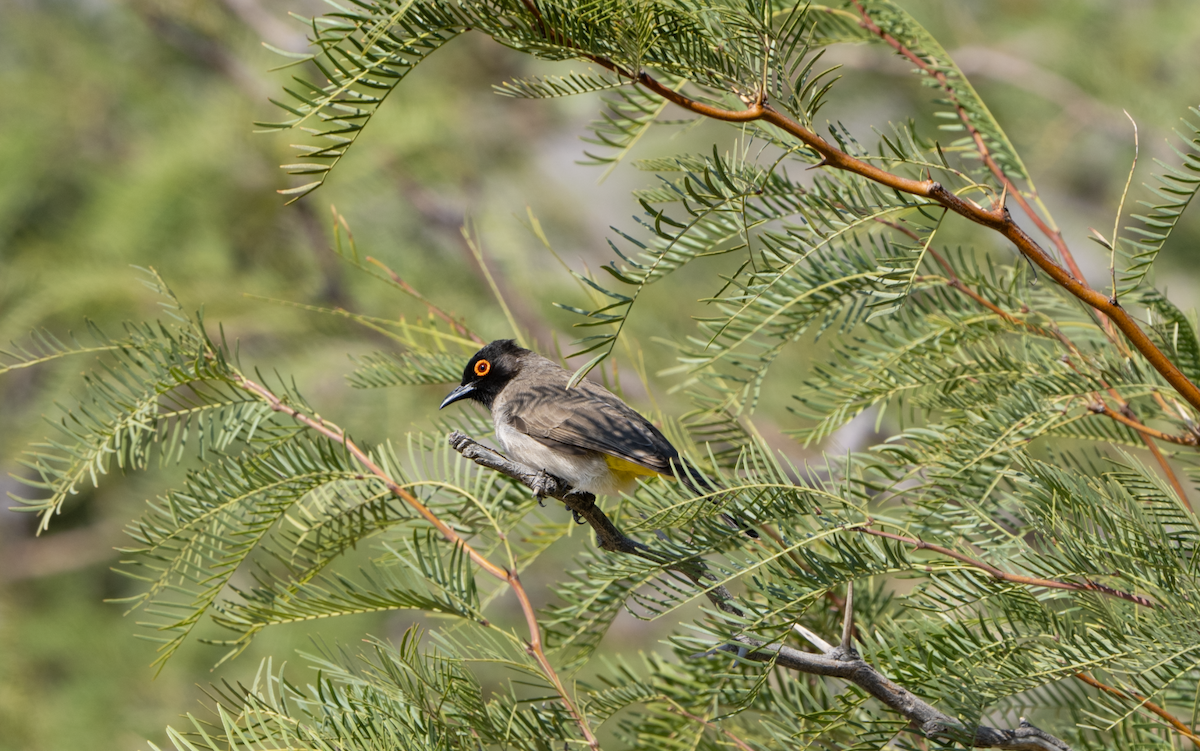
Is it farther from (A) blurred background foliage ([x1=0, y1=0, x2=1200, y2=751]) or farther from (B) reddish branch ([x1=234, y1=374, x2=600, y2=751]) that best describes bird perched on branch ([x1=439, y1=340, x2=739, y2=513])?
(B) reddish branch ([x1=234, y1=374, x2=600, y2=751])

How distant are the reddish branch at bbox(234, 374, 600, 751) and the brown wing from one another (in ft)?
3.58

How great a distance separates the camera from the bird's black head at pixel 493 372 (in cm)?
329

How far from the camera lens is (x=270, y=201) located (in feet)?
16.5

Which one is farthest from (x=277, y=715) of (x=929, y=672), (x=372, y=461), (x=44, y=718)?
(x=44, y=718)

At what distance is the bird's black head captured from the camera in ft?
10.8

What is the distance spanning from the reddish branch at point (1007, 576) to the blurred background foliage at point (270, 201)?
276 centimetres

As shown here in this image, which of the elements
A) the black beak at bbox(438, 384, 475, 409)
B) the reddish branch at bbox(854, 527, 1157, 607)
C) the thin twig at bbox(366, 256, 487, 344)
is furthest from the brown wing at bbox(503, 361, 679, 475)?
the reddish branch at bbox(854, 527, 1157, 607)

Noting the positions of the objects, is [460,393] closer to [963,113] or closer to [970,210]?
[963,113]

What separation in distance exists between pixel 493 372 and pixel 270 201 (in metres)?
2.19

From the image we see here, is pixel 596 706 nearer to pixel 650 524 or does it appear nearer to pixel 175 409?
pixel 650 524

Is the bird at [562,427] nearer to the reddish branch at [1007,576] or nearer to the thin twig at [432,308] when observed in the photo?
the thin twig at [432,308]

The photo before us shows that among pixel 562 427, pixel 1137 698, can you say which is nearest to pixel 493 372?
pixel 562 427

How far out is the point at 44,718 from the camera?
17.1 ft

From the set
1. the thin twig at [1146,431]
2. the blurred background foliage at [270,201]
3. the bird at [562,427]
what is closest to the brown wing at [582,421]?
the bird at [562,427]
